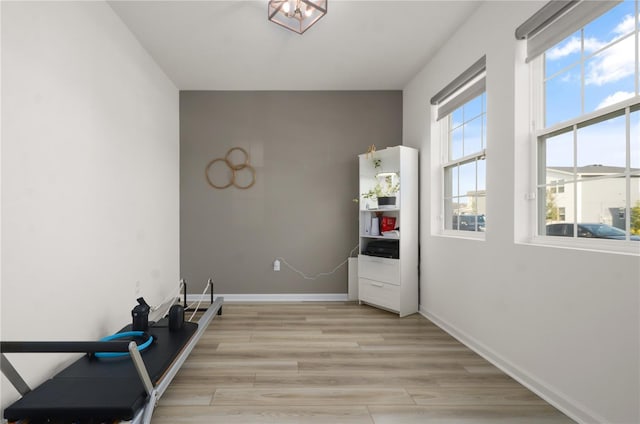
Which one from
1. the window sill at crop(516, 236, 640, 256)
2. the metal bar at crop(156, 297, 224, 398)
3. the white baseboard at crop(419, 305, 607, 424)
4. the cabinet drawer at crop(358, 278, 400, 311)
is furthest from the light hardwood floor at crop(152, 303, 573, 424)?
the window sill at crop(516, 236, 640, 256)

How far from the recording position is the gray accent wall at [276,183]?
13.8 ft

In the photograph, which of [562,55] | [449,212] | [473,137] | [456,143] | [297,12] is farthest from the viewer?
[449,212]

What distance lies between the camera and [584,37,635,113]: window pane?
1.61 m

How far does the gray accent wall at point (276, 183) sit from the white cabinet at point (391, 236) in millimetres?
308

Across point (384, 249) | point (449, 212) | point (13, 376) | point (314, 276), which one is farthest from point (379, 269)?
point (13, 376)

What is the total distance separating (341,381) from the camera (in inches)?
83.4

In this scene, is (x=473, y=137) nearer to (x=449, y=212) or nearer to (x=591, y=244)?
(x=449, y=212)

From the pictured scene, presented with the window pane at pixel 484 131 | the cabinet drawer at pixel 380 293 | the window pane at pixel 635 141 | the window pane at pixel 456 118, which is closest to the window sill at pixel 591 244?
the window pane at pixel 635 141

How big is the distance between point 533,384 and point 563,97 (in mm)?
1829

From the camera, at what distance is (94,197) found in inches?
91.9

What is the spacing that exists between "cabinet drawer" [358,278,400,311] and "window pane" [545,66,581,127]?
7.29 ft

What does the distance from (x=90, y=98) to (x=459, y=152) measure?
322 centimetres

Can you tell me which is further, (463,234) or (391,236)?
(391,236)

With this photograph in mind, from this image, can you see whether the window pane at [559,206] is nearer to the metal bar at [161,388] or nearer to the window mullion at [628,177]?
the window mullion at [628,177]
